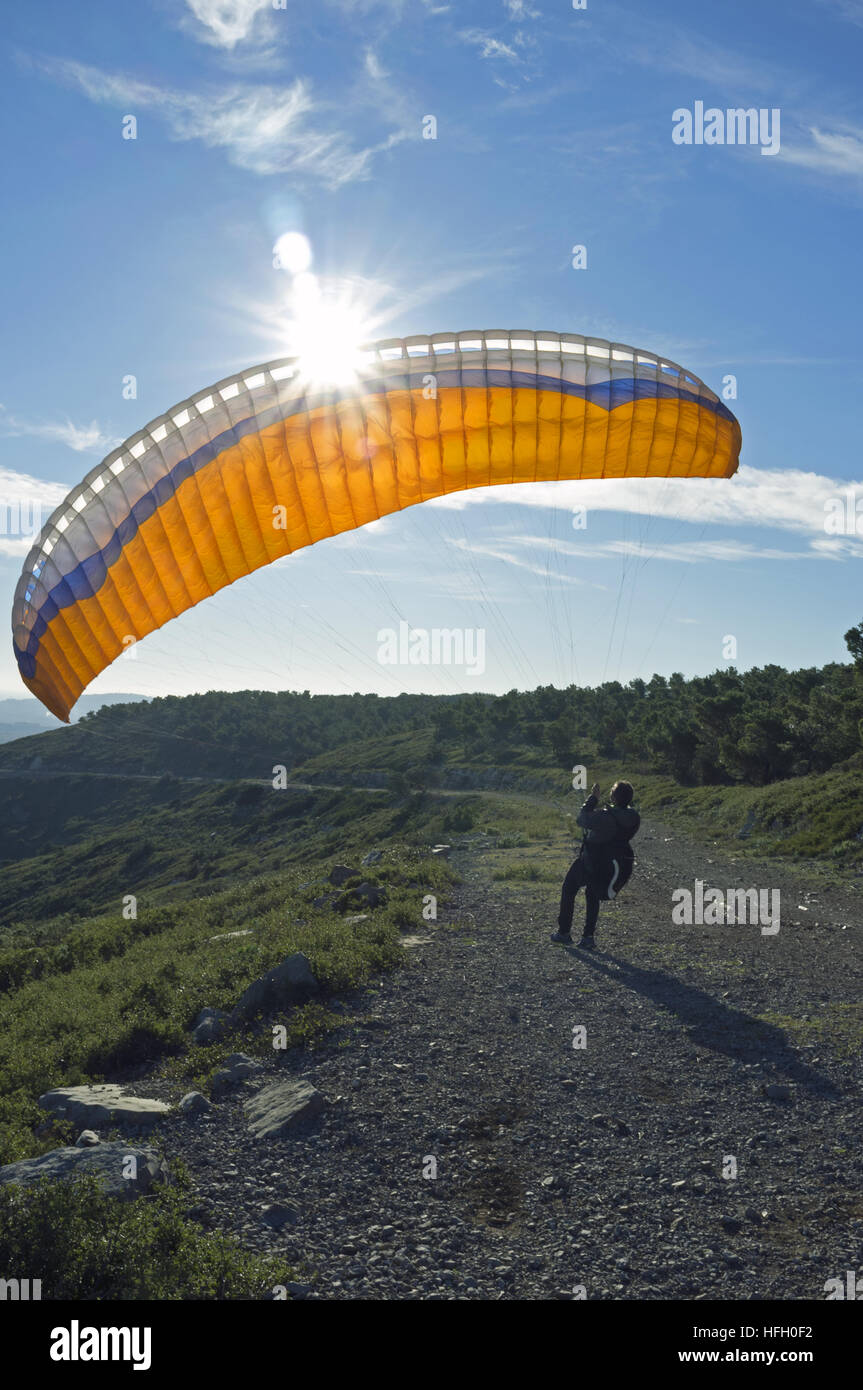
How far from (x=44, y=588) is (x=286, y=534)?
3412 millimetres

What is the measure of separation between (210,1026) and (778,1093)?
5.45 metres

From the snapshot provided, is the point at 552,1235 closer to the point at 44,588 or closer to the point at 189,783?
the point at 44,588

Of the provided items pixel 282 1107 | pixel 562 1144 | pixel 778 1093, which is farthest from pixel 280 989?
pixel 778 1093

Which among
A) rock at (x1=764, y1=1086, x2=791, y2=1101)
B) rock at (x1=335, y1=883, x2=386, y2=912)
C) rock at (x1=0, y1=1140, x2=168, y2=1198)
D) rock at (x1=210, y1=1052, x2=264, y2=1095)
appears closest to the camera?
rock at (x1=0, y1=1140, x2=168, y2=1198)

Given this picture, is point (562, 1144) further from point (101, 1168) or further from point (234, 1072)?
point (101, 1168)

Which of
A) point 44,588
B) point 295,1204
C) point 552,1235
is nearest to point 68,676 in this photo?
point 44,588

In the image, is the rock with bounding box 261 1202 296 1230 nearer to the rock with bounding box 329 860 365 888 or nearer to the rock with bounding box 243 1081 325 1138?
the rock with bounding box 243 1081 325 1138

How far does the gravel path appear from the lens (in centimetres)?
470

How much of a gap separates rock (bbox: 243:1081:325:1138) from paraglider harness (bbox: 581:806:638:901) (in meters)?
5.01

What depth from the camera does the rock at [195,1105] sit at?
266 inches

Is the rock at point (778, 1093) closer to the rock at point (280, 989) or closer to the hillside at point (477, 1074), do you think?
the hillside at point (477, 1074)

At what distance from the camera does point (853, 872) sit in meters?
17.0

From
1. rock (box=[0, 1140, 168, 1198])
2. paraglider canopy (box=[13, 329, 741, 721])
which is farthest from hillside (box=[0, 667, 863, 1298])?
paraglider canopy (box=[13, 329, 741, 721])

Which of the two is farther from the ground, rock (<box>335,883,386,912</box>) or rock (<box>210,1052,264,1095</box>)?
rock (<box>335,883,386,912</box>)
